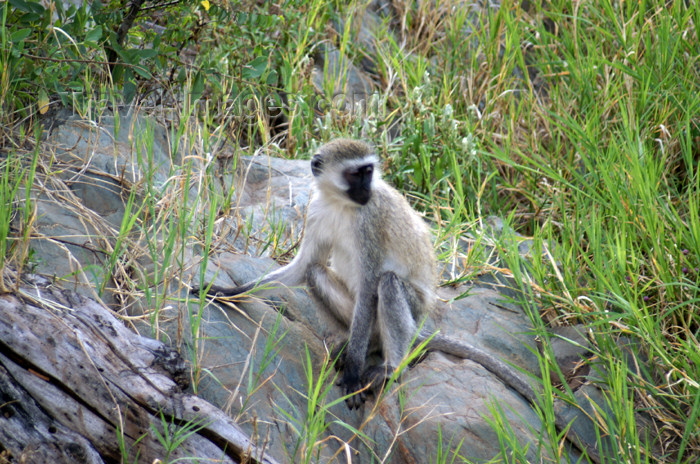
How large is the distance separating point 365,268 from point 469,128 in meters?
2.27

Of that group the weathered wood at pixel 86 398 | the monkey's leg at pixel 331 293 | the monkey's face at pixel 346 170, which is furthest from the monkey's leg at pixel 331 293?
the weathered wood at pixel 86 398

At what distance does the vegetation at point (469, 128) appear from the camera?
366 cm

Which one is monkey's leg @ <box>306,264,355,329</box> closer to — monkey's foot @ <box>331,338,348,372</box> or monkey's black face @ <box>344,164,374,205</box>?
monkey's foot @ <box>331,338,348,372</box>

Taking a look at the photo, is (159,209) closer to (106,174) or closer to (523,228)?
(106,174)

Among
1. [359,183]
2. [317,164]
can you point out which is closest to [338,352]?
[359,183]

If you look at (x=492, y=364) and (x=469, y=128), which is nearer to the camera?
(x=492, y=364)

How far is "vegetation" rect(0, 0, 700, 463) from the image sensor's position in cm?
366

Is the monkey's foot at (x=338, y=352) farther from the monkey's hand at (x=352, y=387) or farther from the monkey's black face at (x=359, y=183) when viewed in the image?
the monkey's black face at (x=359, y=183)

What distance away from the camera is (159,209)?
4.01 m

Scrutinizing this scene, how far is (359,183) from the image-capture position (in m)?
3.92

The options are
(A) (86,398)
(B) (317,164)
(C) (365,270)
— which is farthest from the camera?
(B) (317,164)

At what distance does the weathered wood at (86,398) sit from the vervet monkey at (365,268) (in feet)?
3.01

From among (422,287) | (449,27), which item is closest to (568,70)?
(449,27)

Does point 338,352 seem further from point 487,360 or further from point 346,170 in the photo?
point 346,170
